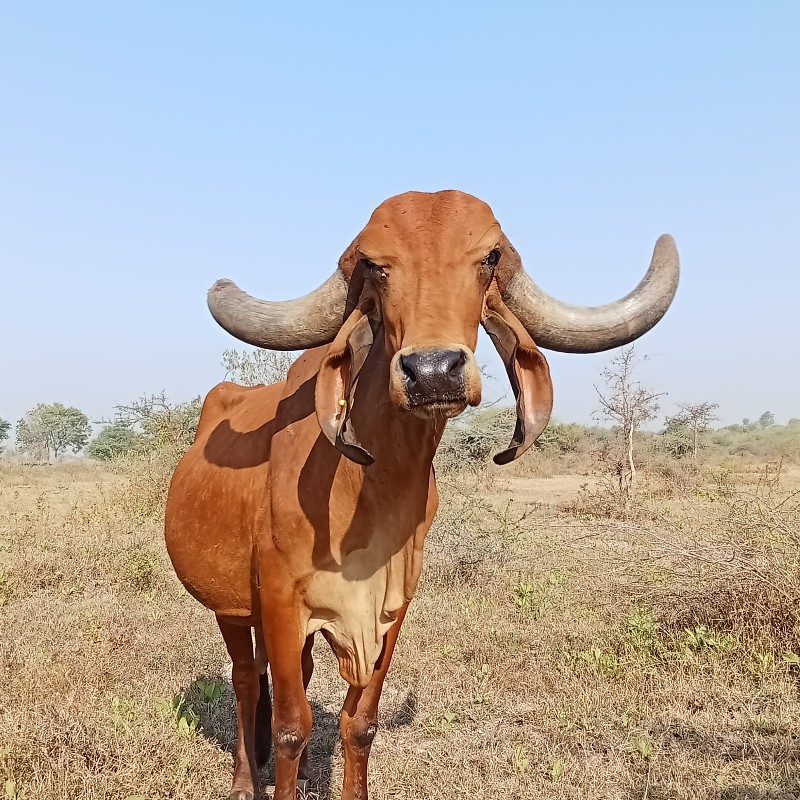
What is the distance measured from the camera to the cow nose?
2430mm

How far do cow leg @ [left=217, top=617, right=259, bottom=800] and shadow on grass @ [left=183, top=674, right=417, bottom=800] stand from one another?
0.20 m

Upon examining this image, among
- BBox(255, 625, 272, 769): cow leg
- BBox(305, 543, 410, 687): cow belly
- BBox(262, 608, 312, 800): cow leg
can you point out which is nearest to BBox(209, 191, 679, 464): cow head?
BBox(305, 543, 410, 687): cow belly

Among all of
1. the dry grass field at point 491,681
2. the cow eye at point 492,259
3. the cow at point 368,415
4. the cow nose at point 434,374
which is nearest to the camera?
the cow nose at point 434,374

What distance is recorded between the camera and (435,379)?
95.7 inches

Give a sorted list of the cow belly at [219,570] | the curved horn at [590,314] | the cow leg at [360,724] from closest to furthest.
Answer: the curved horn at [590,314]
the cow leg at [360,724]
the cow belly at [219,570]

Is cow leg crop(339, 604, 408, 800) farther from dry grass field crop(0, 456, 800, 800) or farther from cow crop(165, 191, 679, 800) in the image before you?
dry grass field crop(0, 456, 800, 800)

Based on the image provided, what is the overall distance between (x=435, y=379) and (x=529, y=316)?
3.02 feet

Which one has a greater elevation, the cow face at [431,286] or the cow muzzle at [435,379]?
the cow face at [431,286]

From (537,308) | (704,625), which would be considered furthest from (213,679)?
(537,308)

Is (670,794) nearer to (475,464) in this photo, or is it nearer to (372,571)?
(372,571)

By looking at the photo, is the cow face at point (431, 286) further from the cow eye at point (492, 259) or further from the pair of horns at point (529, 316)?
the pair of horns at point (529, 316)

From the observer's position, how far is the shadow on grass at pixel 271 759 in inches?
186

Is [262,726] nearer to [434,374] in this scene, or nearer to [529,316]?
[529,316]

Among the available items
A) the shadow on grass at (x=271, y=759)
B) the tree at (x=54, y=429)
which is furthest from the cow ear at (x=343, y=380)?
the tree at (x=54, y=429)
